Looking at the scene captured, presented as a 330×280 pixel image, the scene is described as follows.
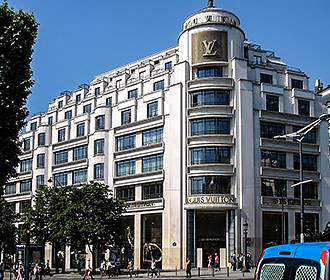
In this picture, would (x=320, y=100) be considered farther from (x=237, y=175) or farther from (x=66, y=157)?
(x=66, y=157)

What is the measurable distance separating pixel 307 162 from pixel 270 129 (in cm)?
593

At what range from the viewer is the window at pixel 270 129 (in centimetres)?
6234

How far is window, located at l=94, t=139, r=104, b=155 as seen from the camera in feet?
234

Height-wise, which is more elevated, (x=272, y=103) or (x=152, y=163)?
(x=272, y=103)

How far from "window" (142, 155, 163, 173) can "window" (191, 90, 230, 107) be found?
7505 mm

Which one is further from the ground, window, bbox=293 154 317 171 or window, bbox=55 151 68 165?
window, bbox=55 151 68 165

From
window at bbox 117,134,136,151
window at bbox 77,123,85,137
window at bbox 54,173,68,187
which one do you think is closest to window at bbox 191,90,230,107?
window at bbox 117,134,136,151

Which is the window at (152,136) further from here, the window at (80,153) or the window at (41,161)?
the window at (41,161)

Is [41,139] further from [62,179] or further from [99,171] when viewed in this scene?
[99,171]

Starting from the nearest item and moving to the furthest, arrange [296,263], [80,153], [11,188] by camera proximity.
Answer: [296,263], [80,153], [11,188]

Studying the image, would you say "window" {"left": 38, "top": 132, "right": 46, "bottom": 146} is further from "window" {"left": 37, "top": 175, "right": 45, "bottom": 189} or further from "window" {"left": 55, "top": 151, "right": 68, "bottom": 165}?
"window" {"left": 37, "top": 175, "right": 45, "bottom": 189}

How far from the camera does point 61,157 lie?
79688mm

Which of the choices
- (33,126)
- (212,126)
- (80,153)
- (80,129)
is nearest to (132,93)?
(80,129)

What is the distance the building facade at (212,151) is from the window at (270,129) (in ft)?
0.36
